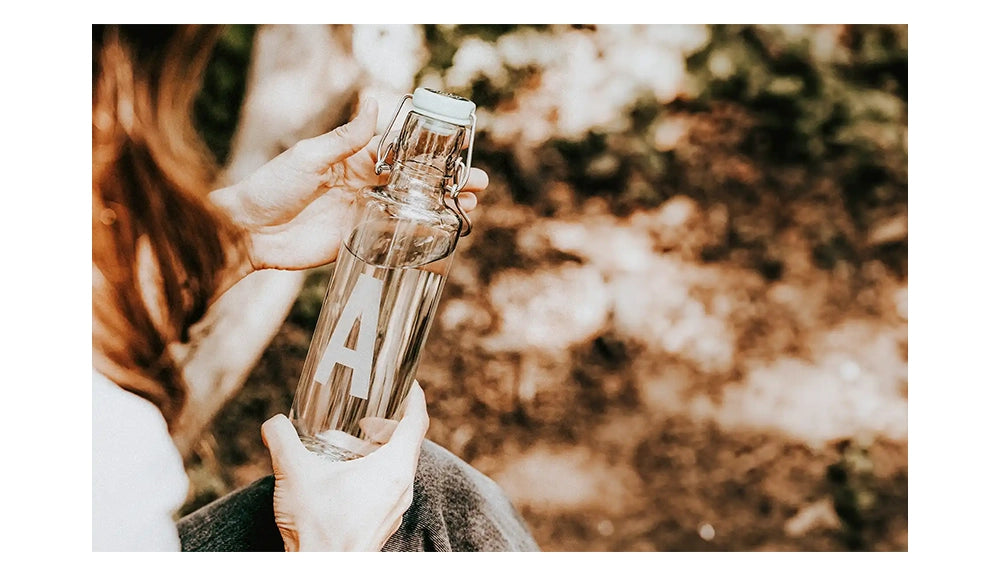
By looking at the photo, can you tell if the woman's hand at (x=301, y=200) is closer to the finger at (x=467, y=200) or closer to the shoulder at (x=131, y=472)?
the finger at (x=467, y=200)

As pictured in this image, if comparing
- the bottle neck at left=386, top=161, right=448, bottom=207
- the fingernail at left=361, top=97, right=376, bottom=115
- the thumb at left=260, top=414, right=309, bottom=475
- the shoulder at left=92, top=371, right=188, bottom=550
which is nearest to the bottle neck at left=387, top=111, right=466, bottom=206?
the bottle neck at left=386, top=161, right=448, bottom=207

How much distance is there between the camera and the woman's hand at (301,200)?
A: 1482 millimetres

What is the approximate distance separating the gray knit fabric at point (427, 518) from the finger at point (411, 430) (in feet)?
0.11

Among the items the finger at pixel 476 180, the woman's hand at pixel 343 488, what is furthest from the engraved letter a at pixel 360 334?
the finger at pixel 476 180

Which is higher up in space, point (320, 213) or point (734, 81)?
point (734, 81)

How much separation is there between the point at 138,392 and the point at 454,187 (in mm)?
634

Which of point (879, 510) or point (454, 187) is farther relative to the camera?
point (879, 510)

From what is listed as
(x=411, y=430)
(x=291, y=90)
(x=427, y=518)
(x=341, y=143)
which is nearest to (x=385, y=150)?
(x=341, y=143)

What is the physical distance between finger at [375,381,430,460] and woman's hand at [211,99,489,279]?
0.88ft

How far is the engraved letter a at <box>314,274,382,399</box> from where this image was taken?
55.6 inches

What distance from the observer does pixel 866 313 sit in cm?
154

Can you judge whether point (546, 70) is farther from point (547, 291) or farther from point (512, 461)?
point (512, 461)

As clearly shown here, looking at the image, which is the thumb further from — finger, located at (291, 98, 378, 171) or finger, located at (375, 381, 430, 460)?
finger, located at (291, 98, 378, 171)
